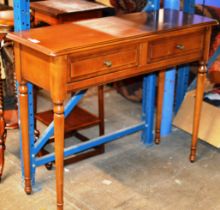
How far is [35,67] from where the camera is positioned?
2146 millimetres

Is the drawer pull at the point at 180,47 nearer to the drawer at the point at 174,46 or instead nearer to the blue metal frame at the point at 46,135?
the drawer at the point at 174,46

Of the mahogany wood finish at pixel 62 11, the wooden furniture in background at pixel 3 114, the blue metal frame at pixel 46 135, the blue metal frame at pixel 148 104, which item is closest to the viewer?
the wooden furniture in background at pixel 3 114

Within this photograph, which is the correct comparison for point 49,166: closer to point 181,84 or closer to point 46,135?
point 46,135

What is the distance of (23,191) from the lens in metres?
2.61

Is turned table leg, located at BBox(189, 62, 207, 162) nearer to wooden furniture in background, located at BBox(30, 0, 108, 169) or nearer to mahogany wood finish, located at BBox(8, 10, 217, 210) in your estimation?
mahogany wood finish, located at BBox(8, 10, 217, 210)

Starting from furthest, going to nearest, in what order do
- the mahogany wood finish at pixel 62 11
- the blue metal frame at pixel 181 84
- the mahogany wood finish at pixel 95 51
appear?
the blue metal frame at pixel 181 84 < the mahogany wood finish at pixel 62 11 < the mahogany wood finish at pixel 95 51

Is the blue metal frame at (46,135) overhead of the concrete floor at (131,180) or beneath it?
overhead

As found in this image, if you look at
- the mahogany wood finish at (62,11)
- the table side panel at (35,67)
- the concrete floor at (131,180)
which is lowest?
the concrete floor at (131,180)

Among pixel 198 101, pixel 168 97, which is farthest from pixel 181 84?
pixel 198 101

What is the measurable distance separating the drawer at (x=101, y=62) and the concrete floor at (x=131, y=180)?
0.78 m

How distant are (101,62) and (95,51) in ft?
0.24

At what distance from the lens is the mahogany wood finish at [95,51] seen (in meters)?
2.04

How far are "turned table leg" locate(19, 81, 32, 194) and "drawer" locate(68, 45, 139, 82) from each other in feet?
1.19

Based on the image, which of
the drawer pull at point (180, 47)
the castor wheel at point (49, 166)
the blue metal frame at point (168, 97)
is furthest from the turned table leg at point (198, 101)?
the castor wheel at point (49, 166)
